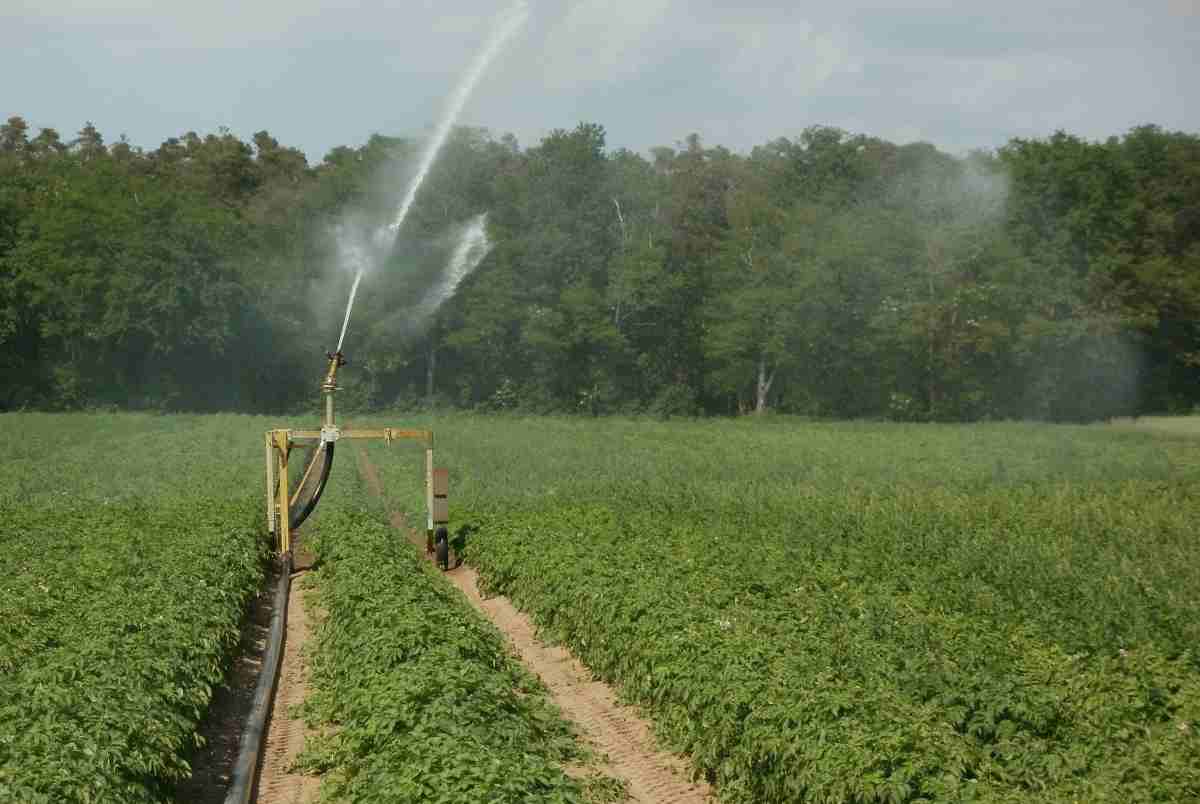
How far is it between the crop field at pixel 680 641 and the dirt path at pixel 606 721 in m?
0.24

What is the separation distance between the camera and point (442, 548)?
67.1ft

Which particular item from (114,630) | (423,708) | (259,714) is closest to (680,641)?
(423,708)

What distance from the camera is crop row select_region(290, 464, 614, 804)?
8500mm

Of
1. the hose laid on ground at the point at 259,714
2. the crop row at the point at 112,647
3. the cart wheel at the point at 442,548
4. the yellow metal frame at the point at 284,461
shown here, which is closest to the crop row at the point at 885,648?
the cart wheel at the point at 442,548

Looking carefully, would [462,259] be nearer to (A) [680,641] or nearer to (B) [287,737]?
(B) [287,737]

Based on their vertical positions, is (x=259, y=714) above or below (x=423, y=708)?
below

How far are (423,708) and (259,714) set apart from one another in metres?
2.57

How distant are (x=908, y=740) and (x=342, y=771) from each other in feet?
14.4

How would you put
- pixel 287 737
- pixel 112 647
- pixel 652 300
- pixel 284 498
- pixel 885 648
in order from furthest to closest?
pixel 652 300, pixel 284 498, pixel 287 737, pixel 112 647, pixel 885 648

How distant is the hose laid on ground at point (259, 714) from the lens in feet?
32.4

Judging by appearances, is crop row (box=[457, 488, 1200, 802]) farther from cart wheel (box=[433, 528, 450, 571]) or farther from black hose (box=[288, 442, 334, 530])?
black hose (box=[288, 442, 334, 530])

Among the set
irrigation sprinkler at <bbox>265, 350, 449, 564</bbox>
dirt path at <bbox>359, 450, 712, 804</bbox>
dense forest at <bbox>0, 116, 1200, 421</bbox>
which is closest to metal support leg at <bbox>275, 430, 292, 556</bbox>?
irrigation sprinkler at <bbox>265, 350, 449, 564</bbox>

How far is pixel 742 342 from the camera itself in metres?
72.8

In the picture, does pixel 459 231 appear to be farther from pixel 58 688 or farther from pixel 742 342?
pixel 58 688
